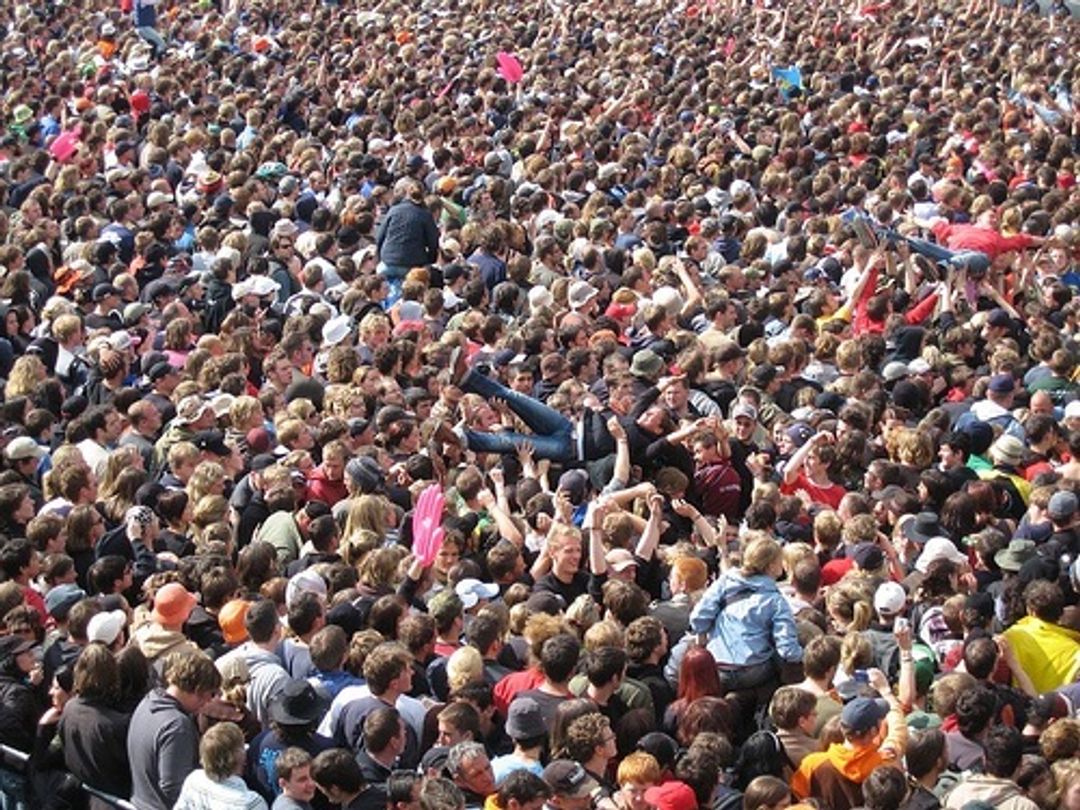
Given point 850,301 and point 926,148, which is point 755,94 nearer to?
point 926,148

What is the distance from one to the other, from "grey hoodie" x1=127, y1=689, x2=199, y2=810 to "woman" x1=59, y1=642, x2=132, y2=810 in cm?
12

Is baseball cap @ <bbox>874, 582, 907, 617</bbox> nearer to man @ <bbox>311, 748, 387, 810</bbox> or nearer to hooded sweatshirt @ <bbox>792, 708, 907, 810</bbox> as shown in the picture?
hooded sweatshirt @ <bbox>792, 708, 907, 810</bbox>

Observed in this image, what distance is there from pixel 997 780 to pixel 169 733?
3327mm

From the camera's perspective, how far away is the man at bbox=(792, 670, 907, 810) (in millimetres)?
7734

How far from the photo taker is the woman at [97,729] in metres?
7.82

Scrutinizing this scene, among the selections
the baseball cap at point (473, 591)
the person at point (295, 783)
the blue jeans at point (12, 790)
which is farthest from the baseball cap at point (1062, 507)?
the blue jeans at point (12, 790)

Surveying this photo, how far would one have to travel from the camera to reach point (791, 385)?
1294 centimetres

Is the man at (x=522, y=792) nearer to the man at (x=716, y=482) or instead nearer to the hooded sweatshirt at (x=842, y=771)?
the hooded sweatshirt at (x=842, y=771)

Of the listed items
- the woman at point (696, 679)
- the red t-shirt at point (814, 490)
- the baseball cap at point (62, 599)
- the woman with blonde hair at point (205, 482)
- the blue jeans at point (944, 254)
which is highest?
the baseball cap at point (62, 599)

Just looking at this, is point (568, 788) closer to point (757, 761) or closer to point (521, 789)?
point (521, 789)

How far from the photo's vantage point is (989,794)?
7590 mm

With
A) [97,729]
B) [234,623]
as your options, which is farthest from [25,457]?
[97,729]

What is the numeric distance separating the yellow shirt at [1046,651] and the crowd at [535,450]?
0.08 ft

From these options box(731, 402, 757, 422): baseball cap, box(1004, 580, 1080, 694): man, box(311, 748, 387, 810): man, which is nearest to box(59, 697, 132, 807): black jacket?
box(311, 748, 387, 810): man
